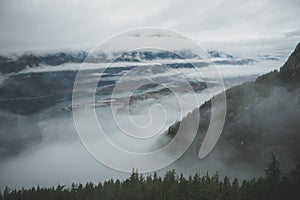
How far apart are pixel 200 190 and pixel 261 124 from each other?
295 ft

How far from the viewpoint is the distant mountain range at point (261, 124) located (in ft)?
385

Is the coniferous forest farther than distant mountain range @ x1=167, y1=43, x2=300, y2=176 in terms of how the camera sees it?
No

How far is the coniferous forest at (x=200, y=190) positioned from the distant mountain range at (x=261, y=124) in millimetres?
59656

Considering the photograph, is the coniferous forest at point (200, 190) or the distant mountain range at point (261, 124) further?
the distant mountain range at point (261, 124)

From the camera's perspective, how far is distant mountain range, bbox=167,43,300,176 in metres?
117

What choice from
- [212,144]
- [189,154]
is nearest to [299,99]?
[212,144]

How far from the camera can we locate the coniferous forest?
4262cm

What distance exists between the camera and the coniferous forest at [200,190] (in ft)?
140

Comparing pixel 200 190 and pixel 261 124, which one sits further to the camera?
pixel 261 124

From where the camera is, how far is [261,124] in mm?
130125

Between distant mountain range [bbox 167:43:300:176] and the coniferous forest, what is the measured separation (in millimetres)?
59656

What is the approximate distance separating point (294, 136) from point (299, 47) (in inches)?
1780

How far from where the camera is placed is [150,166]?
16575 cm

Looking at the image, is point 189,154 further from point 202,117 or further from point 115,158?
point 115,158
